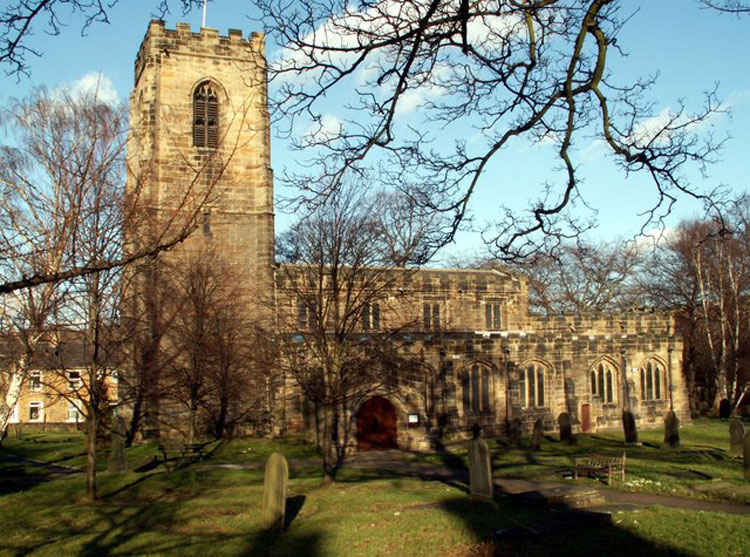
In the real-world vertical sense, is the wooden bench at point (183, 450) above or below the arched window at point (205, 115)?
below

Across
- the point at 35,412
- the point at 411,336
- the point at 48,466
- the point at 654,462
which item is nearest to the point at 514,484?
the point at 654,462

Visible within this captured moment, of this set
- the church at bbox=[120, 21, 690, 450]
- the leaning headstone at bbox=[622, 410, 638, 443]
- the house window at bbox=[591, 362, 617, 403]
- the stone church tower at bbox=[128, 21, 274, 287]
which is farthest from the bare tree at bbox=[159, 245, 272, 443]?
the house window at bbox=[591, 362, 617, 403]

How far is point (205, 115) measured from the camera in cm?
3381

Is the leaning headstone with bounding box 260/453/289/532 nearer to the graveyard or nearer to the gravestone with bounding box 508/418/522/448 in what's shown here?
the graveyard

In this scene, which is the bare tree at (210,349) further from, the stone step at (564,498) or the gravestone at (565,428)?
the stone step at (564,498)

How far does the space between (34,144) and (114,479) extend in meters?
9.45

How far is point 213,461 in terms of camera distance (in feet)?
80.2

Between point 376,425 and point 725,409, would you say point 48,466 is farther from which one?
point 725,409

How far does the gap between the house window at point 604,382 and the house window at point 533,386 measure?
326 cm

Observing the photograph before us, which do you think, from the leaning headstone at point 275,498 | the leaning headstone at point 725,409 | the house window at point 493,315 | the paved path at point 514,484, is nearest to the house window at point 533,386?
the house window at point 493,315

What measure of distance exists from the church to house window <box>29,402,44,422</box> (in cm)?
2564

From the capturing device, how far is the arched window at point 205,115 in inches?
1324

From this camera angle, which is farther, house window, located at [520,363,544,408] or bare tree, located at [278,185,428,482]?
house window, located at [520,363,544,408]

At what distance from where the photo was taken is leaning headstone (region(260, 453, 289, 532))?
1362cm
